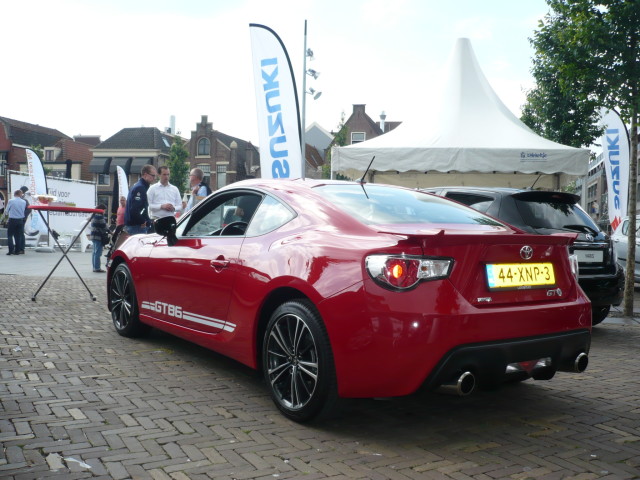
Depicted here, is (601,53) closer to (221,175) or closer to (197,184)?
(197,184)

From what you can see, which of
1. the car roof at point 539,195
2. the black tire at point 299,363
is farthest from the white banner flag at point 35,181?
the black tire at point 299,363

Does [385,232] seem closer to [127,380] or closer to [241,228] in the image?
[241,228]

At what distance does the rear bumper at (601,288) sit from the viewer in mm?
6457

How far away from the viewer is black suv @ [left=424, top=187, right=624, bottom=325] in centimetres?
623

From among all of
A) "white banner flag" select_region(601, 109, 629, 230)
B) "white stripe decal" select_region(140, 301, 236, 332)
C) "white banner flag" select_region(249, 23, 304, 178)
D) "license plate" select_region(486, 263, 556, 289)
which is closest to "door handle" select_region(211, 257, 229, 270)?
"white stripe decal" select_region(140, 301, 236, 332)

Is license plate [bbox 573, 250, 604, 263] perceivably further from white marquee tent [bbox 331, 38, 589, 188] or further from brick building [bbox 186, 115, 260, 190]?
brick building [bbox 186, 115, 260, 190]

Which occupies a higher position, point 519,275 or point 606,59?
point 606,59

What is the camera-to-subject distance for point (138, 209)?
958 centimetres

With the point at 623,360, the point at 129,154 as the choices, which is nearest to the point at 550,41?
the point at 623,360

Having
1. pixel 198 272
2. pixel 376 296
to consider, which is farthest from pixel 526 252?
pixel 198 272

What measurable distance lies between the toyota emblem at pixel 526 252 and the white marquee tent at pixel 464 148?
6.95 m

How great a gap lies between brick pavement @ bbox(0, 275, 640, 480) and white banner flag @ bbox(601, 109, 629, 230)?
11.9 metres

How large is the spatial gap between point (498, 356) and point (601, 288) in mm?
3950

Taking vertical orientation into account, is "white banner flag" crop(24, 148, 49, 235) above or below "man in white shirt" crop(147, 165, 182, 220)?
above
